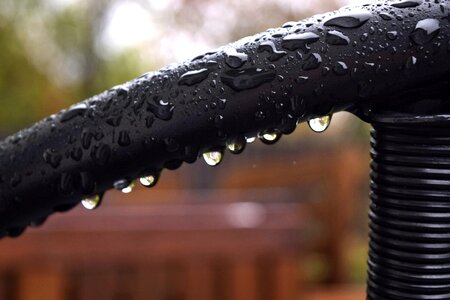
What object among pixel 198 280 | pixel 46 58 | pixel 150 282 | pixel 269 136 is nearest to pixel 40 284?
pixel 150 282

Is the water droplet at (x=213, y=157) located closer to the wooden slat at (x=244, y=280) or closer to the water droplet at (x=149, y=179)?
the water droplet at (x=149, y=179)

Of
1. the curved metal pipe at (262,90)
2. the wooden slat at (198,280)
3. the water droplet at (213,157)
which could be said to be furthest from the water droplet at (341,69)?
the wooden slat at (198,280)

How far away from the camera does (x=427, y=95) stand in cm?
46

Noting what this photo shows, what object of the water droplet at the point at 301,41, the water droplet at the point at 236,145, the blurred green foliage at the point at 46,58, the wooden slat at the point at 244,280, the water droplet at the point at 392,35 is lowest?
the water droplet at the point at 236,145

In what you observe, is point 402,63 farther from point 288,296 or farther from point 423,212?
point 288,296

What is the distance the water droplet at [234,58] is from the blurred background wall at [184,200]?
48mm

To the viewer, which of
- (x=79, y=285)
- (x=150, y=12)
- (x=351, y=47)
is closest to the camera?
(x=351, y=47)

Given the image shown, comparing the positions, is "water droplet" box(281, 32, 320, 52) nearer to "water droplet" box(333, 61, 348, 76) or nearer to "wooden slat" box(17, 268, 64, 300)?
"water droplet" box(333, 61, 348, 76)

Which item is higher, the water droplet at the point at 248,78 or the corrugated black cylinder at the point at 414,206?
the water droplet at the point at 248,78

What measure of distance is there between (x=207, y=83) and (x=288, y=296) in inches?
94.0

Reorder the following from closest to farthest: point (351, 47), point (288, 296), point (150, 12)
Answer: point (351, 47) → point (288, 296) → point (150, 12)

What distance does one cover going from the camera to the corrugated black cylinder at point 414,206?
18.3 inches

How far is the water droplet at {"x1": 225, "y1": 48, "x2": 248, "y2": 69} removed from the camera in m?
0.45

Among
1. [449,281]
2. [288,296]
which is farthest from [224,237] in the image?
[449,281]
